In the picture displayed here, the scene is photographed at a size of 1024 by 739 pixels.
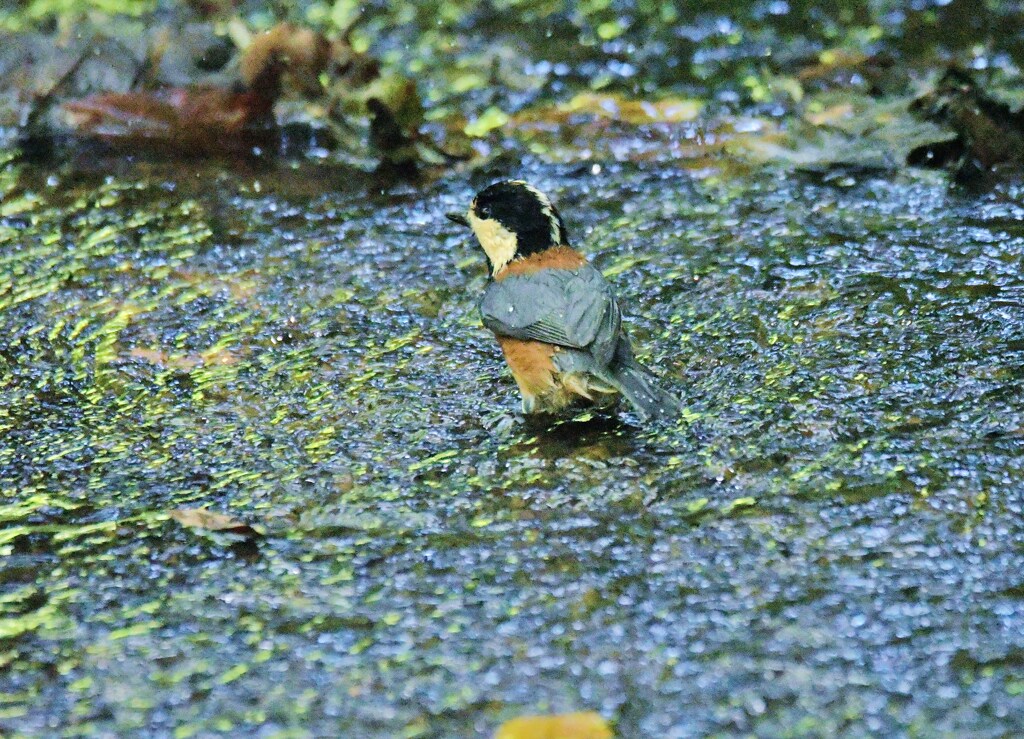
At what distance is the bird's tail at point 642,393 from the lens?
4125mm

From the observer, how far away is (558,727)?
9.04ft

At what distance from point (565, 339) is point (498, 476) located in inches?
26.2

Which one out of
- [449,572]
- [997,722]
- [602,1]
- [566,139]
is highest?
[602,1]

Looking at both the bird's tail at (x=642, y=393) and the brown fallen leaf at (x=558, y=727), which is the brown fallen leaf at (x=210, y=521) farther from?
the bird's tail at (x=642, y=393)

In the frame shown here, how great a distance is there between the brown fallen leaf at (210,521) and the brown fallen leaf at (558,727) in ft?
3.71

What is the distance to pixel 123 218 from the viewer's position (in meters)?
6.10

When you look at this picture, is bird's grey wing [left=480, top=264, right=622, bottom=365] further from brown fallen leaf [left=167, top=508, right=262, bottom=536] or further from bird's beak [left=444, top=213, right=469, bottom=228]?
brown fallen leaf [left=167, top=508, right=262, bottom=536]

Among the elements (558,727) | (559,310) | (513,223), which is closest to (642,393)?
(559,310)

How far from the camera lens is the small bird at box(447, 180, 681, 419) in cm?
427

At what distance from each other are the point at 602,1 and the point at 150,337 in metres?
4.88

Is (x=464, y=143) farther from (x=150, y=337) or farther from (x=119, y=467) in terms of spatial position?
(x=119, y=467)

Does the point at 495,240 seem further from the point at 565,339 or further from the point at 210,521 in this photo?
the point at 210,521

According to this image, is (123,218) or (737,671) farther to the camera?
(123,218)

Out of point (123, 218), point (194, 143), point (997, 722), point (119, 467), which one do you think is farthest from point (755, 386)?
point (194, 143)
